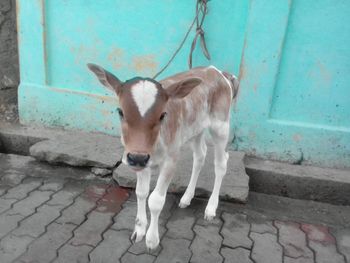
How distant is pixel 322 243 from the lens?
11.5 ft

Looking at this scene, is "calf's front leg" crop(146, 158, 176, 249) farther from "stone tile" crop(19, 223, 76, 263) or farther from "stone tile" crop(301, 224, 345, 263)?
"stone tile" crop(301, 224, 345, 263)

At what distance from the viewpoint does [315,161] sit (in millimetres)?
4602

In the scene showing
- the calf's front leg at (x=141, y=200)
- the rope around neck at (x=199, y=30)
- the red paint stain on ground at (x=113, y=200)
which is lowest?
the red paint stain on ground at (x=113, y=200)

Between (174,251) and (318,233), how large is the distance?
1.42 metres

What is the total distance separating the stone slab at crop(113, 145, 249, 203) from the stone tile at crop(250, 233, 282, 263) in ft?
1.81

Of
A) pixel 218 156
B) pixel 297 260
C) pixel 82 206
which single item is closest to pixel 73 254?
pixel 82 206

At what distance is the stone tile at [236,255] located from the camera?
3189 millimetres

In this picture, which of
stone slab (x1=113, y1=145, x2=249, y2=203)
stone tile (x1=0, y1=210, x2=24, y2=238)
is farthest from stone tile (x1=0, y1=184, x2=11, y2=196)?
stone slab (x1=113, y1=145, x2=249, y2=203)

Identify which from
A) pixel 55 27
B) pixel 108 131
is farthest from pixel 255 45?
pixel 55 27

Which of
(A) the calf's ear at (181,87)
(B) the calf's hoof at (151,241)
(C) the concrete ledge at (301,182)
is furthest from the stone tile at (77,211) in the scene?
(C) the concrete ledge at (301,182)

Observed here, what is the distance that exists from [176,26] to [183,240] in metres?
2.50

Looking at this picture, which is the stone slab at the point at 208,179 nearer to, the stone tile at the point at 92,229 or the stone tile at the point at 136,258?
the stone tile at the point at 92,229

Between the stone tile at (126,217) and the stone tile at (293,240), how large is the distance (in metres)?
1.37

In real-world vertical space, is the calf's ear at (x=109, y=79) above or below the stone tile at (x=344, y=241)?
above
